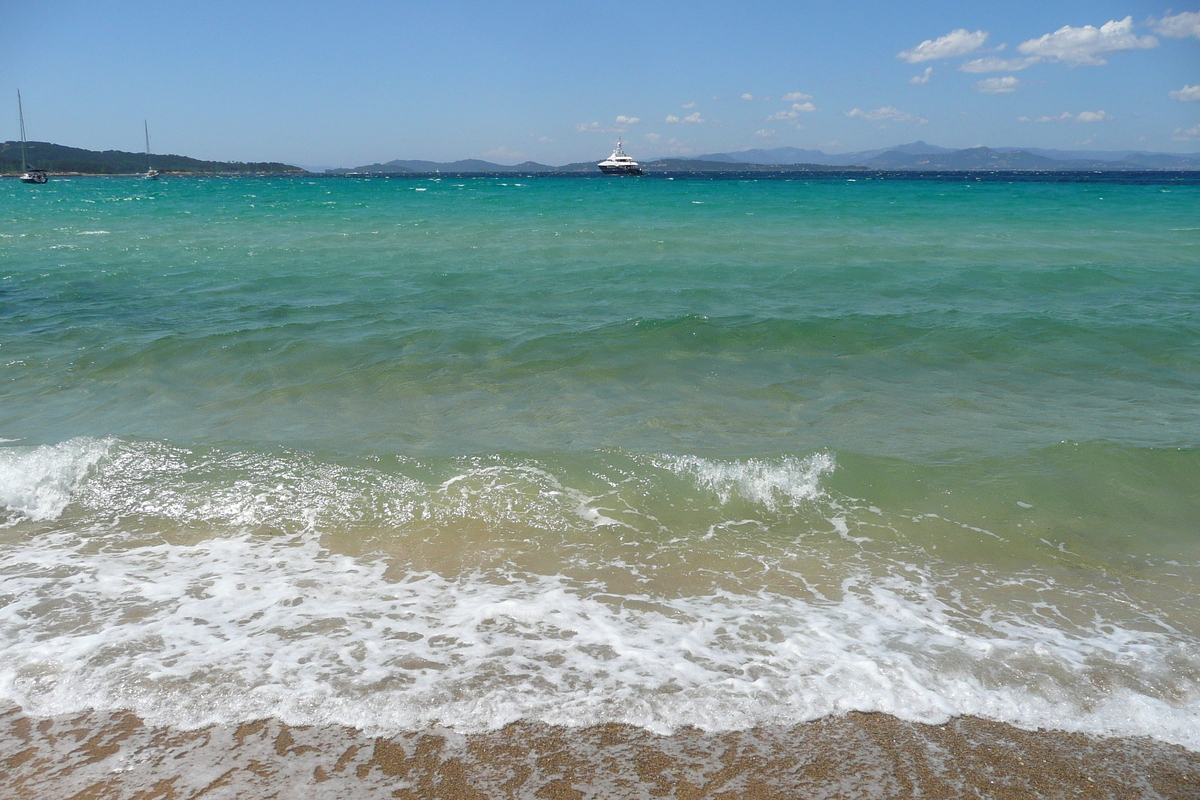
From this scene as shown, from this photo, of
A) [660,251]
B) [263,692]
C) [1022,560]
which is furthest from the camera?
[660,251]

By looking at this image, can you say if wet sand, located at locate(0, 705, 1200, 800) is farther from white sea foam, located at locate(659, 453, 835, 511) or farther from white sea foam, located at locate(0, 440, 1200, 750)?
white sea foam, located at locate(659, 453, 835, 511)

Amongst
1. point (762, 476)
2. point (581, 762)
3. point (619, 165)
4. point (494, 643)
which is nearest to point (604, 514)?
point (762, 476)

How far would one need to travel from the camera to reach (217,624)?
4543mm

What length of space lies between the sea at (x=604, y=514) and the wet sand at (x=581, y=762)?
115 millimetres

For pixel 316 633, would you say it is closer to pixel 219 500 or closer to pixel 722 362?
pixel 219 500

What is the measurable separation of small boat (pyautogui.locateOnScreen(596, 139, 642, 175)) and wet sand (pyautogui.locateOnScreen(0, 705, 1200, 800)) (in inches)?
4901

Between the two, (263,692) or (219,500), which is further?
(219,500)

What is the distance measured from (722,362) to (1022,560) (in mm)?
5515

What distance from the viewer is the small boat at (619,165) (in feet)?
399

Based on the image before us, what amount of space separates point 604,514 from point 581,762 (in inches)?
112

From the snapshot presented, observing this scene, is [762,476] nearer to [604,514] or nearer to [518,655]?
[604,514]

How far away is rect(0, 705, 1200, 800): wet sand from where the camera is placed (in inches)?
127

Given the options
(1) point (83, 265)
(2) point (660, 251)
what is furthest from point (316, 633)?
(1) point (83, 265)

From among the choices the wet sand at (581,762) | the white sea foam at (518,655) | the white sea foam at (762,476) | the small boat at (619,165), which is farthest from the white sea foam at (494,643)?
the small boat at (619,165)
